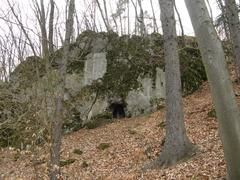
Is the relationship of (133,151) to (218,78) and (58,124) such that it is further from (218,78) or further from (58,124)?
(218,78)

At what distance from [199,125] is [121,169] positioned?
3.24 meters

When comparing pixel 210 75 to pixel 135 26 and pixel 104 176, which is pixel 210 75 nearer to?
pixel 104 176

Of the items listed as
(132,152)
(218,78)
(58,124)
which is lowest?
(132,152)

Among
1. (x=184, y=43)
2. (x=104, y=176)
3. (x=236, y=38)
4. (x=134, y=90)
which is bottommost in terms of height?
(x=104, y=176)

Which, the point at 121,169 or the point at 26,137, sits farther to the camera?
the point at 121,169

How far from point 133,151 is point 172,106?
8.15 ft

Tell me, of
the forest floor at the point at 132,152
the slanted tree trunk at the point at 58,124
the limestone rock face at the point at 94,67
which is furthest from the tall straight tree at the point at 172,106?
the limestone rock face at the point at 94,67

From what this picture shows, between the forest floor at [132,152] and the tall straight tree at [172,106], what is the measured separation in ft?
1.22

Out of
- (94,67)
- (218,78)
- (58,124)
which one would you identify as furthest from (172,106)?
(94,67)

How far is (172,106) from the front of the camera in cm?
930

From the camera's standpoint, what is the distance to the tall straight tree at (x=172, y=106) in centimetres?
902

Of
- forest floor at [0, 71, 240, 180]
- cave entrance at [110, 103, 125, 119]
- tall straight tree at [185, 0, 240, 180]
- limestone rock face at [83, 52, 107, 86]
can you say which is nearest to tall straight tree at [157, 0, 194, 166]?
forest floor at [0, 71, 240, 180]

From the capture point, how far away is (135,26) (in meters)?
30.6

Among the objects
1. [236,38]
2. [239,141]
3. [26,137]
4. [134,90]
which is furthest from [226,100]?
[134,90]
